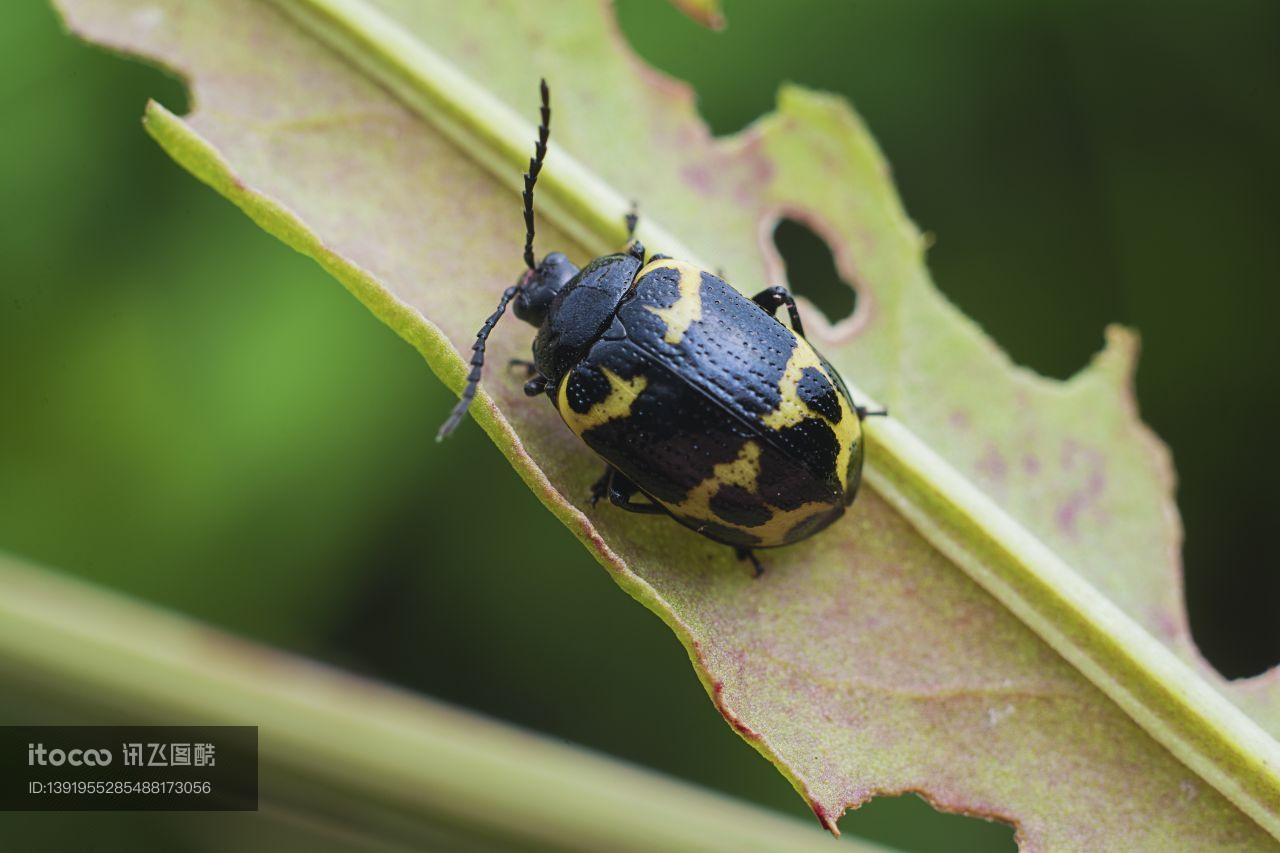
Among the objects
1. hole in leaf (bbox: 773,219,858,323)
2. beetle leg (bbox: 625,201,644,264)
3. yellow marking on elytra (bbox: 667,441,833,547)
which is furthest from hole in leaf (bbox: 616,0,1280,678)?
yellow marking on elytra (bbox: 667,441,833,547)

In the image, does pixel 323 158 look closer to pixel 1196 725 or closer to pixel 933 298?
pixel 933 298

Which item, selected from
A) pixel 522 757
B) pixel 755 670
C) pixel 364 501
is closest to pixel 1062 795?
pixel 755 670

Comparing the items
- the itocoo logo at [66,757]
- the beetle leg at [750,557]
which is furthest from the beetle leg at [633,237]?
the itocoo logo at [66,757]

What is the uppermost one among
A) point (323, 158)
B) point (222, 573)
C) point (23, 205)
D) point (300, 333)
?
point (323, 158)

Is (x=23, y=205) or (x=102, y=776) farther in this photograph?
(x=23, y=205)

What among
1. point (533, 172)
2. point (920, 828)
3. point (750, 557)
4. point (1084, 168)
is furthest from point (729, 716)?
point (1084, 168)

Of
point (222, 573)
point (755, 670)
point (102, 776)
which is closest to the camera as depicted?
point (755, 670)

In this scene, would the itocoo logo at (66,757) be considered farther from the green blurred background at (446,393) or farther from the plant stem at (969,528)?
the plant stem at (969,528)

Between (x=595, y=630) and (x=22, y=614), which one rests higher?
(x=22, y=614)
